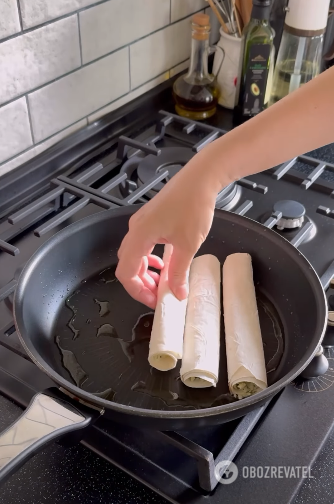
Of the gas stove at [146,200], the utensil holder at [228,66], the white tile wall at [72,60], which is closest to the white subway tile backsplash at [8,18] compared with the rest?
the white tile wall at [72,60]

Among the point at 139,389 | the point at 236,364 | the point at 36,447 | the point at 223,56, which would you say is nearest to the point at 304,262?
the point at 236,364

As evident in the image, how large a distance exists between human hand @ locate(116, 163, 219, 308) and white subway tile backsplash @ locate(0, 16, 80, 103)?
0.37m

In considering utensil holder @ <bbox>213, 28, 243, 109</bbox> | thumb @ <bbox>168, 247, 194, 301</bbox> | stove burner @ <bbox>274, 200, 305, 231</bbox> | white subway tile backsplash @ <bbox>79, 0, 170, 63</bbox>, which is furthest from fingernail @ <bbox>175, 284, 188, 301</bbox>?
utensil holder @ <bbox>213, 28, 243, 109</bbox>

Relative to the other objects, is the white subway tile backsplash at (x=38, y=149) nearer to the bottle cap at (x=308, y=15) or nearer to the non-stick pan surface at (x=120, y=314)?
the non-stick pan surface at (x=120, y=314)

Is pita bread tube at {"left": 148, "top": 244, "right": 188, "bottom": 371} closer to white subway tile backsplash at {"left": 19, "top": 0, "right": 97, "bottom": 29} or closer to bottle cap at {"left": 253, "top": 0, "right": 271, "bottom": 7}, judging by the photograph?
white subway tile backsplash at {"left": 19, "top": 0, "right": 97, "bottom": 29}

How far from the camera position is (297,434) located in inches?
22.7

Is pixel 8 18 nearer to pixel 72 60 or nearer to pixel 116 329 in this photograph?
pixel 72 60

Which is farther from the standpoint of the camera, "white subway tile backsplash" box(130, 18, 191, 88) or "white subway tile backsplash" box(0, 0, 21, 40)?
"white subway tile backsplash" box(130, 18, 191, 88)

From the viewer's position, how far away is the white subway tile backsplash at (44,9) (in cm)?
79

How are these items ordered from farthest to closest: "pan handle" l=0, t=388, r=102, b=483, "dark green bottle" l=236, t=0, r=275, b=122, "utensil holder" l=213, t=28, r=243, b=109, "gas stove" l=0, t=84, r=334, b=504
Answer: "utensil holder" l=213, t=28, r=243, b=109, "dark green bottle" l=236, t=0, r=275, b=122, "gas stove" l=0, t=84, r=334, b=504, "pan handle" l=0, t=388, r=102, b=483

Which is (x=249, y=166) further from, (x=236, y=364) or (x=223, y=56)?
(x=223, y=56)

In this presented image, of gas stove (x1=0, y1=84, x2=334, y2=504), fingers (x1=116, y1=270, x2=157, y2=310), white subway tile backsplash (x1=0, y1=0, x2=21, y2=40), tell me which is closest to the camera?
gas stove (x1=0, y1=84, x2=334, y2=504)

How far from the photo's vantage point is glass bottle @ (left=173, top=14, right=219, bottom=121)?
106cm

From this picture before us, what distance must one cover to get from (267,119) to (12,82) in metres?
0.47
